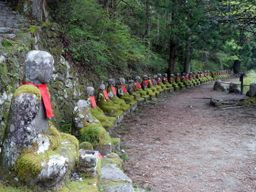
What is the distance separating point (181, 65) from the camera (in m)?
27.4

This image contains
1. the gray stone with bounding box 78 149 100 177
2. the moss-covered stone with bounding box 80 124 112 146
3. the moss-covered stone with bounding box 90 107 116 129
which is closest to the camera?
the gray stone with bounding box 78 149 100 177

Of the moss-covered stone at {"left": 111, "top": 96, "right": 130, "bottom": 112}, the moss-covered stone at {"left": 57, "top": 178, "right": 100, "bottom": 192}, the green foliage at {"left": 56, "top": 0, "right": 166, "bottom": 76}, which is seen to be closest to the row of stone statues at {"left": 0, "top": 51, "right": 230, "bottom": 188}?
the moss-covered stone at {"left": 57, "top": 178, "right": 100, "bottom": 192}

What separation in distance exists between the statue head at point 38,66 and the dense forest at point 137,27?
5720 millimetres

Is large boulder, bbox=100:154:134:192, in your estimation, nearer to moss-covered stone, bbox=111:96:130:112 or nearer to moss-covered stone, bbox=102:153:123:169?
moss-covered stone, bbox=102:153:123:169

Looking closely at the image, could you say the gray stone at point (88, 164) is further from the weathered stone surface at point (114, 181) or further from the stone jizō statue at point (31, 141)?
the stone jizō statue at point (31, 141)

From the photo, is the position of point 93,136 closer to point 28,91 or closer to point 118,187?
point 118,187

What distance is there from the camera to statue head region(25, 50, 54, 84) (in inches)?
137

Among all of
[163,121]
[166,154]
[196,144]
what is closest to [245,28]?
[163,121]

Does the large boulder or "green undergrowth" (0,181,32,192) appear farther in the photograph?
the large boulder

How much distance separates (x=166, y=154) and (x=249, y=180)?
1.84m

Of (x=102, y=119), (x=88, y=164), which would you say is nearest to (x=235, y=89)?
(x=102, y=119)

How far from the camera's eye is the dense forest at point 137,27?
977cm

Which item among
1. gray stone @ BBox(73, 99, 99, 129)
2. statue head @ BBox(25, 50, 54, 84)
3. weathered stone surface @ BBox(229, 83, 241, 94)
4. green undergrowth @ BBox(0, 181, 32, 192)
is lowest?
weathered stone surface @ BBox(229, 83, 241, 94)

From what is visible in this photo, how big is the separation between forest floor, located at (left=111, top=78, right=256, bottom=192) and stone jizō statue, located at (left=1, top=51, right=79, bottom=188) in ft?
8.23
